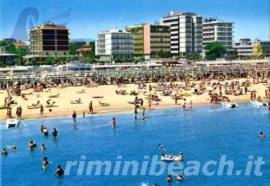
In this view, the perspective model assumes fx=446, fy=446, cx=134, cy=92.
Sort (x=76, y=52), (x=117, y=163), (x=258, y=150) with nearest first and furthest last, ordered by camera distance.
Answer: (x=117, y=163) < (x=258, y=150) < (x=76, y=52)

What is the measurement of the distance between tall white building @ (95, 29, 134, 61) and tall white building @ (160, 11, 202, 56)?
19.0 meters

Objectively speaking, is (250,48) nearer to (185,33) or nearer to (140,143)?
(185,33)

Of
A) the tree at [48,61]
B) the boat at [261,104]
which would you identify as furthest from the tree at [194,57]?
the boat at [261,104]

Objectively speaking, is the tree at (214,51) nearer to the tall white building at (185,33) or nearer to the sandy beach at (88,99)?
the tall white building at (185,33)

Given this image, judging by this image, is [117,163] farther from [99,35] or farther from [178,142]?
[99,35]

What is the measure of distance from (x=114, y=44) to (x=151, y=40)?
490 inches

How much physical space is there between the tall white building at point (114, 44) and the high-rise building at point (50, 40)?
35.2ft

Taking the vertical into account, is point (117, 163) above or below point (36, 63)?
below

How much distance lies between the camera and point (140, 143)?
34.1 m

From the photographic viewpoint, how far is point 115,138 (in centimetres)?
3575

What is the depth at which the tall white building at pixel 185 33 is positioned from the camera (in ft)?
468

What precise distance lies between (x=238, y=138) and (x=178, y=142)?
5.14m

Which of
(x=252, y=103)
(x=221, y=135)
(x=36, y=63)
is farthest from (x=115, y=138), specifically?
(x=36, y=63)

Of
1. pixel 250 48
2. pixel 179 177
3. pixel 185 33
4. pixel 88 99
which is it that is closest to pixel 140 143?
pixel 179 177
